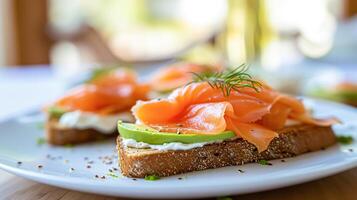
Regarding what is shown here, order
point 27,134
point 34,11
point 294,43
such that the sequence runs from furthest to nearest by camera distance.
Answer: point 294,43 < point 34,11 < point 27,134

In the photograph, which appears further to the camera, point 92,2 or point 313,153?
point 92,2

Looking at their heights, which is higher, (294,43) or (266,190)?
(266,190)

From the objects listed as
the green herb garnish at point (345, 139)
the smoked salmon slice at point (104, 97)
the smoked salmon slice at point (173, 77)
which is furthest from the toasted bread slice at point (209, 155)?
the smoked salmon slice at point (173, 77)

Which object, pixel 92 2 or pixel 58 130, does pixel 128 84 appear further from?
pixel 92 2

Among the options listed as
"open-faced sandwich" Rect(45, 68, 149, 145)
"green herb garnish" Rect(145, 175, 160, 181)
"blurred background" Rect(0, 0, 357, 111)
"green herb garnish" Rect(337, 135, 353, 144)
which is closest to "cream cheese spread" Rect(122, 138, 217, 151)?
"green herb garnish" Rect(145, 175, 160, 181)

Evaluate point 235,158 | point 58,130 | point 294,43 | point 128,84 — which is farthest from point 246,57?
point 294,43

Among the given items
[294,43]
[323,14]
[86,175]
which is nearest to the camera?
[86,175]

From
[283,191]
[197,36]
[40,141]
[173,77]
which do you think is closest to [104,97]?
[40,141]

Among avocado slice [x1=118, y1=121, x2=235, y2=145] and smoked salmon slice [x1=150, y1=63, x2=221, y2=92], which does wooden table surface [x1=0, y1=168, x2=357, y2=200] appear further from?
smoked salmon slice [x1=150, y1=63, x2=221, y2=92]
